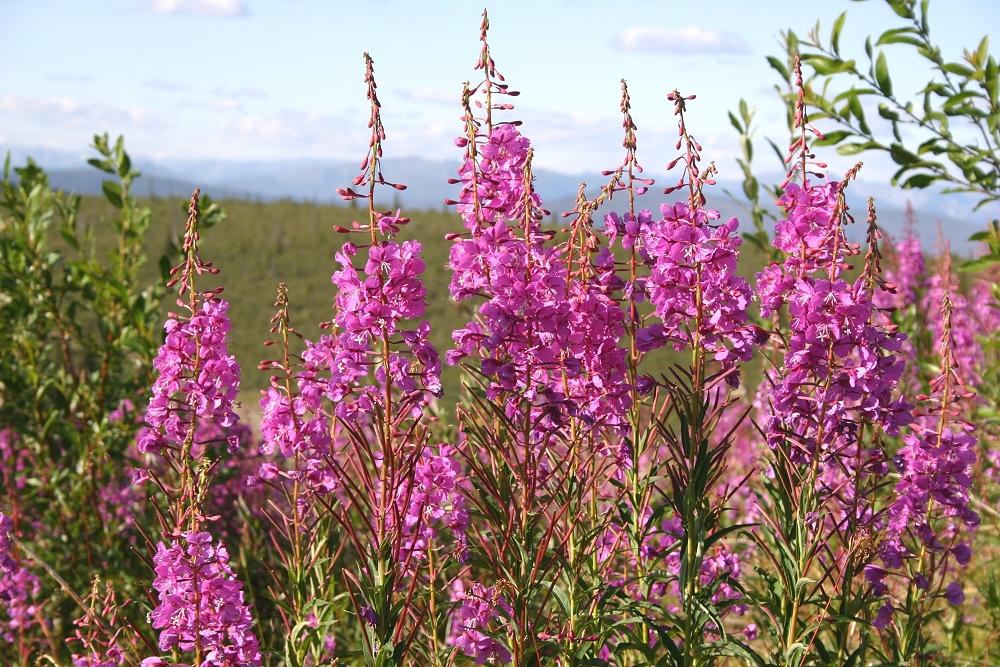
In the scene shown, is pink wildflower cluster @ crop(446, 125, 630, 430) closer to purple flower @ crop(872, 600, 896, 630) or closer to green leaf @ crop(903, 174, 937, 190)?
purple flower @ crop(872, 600, 896, 630)

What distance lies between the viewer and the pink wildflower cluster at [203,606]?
7.09ft

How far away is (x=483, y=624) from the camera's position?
255cm

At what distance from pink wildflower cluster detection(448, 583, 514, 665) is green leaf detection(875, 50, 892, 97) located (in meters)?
2.62

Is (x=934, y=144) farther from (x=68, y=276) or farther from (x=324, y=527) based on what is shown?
(x=68, y=276)

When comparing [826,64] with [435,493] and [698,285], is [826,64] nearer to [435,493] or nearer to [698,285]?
[698,285]

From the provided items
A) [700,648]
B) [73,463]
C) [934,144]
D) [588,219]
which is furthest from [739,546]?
[73,463]

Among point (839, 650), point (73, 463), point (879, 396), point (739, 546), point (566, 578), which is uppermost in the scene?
point (879, 396)

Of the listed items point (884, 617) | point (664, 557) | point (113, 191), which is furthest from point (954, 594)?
point (113, 191)

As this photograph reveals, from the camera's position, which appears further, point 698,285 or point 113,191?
point 113,191

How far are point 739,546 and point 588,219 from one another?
151 inches

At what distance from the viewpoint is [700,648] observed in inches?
89.1

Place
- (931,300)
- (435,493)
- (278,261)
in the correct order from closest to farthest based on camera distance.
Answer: (435,493) < (931,300) < (278,261)

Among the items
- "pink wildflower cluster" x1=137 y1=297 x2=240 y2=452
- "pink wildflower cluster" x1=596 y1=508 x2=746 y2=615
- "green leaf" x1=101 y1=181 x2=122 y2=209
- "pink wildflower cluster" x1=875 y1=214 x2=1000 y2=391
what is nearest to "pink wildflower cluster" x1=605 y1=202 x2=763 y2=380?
"pink wildflower cluster" x1=596 y1=508 x2=746 y2=615

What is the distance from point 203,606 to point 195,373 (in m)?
0.64
